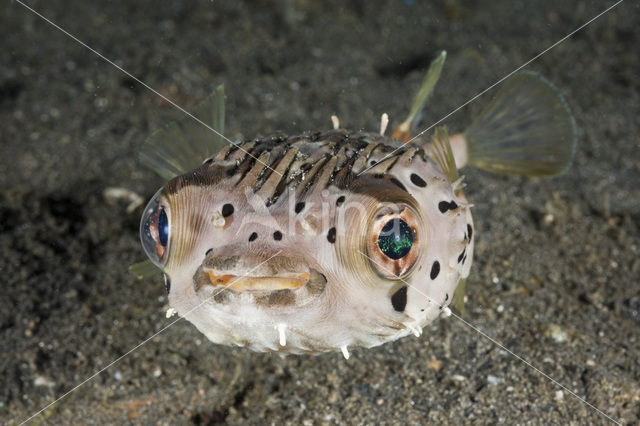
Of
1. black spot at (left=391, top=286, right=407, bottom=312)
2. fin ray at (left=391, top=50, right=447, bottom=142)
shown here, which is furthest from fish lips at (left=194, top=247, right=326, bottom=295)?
fin ray at (left=391, top=50, right=447, bottom=142)

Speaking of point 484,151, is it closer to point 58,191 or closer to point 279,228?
point 279,228

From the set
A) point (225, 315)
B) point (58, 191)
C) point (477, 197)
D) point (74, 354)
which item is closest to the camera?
point (225, 315)

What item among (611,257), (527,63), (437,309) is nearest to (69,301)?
(437,309)

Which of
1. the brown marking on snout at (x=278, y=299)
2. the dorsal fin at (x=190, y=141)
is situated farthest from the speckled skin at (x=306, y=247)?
the dorsal fin at (x=190, y=141)

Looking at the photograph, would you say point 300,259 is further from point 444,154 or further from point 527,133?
point 527,133

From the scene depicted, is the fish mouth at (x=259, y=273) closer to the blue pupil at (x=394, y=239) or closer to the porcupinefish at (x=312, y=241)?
the porcupinefish at (x=312, y=241)

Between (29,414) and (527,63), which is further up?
(527,63)

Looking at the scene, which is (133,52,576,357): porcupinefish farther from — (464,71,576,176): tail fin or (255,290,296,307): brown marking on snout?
(464,71,576,176): tail fin
